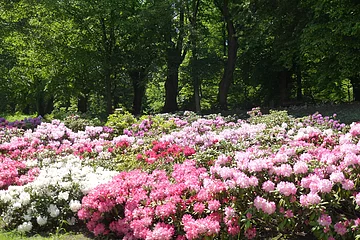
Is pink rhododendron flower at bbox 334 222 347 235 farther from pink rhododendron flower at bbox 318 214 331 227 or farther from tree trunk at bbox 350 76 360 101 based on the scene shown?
tree trunk at bbox 350 76 360 101

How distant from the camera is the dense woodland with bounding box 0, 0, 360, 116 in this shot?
1571 centimetres

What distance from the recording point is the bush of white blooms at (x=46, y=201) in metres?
4.49

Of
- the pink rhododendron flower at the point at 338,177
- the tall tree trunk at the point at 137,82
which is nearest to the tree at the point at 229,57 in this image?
the tall tree trunk at the point at 137,82

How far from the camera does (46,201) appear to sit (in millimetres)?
4660

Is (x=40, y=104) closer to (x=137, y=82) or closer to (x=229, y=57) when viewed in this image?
(x=137, y=82)

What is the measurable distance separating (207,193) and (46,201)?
7.25 ft

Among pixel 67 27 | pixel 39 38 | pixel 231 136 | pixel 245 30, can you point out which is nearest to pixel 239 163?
pixel 231 136

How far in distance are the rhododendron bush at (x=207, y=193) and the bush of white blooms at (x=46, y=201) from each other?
0.04 ft

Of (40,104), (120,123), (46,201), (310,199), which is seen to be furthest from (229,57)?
(40,104)

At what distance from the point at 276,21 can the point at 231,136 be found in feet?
42.4

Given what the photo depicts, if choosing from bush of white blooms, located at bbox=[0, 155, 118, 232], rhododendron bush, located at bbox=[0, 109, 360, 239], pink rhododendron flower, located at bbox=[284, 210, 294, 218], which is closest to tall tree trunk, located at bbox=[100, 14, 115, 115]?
rhododendron bush, located at bbox=[0, 109, 360, 239]

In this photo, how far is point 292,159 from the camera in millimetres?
4203

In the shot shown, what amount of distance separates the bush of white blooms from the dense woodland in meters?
12.5

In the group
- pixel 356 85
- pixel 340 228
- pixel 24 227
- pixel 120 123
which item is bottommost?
pixel 24 227
